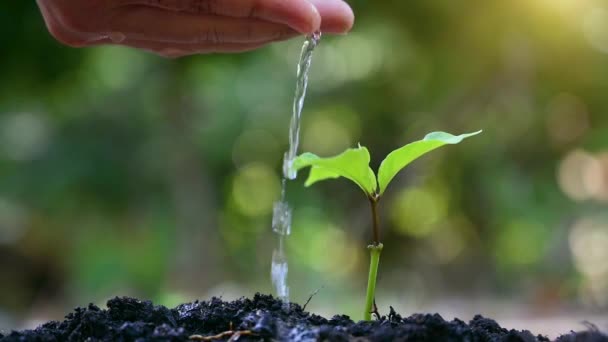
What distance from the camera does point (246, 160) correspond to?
4.22m

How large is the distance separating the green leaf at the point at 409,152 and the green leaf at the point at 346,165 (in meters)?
0.02

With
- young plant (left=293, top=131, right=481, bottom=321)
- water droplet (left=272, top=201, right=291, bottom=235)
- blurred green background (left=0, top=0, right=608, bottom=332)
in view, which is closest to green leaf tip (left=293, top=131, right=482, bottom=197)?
young plant (left=293, top=131, right=481, bottom=321)

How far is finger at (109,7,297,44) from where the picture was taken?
33.9 inches

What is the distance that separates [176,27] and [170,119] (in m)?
2.46

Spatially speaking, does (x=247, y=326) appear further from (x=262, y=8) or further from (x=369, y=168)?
(x=262, y=8)

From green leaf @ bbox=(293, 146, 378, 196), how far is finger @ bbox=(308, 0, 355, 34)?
0.31 metres

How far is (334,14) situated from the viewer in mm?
934

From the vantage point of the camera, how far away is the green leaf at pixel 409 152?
0.65m

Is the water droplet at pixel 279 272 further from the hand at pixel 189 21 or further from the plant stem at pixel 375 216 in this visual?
the hand at pixel 189 21

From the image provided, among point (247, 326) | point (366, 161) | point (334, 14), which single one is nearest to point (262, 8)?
point (334, 14)

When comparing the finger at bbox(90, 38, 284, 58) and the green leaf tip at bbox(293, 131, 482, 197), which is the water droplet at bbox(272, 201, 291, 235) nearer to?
the green leaf tip at bbox(293, 131, 482, 197)

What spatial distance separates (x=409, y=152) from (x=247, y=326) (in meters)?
0.26

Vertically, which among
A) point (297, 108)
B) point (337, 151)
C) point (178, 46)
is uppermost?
point (337, 151)

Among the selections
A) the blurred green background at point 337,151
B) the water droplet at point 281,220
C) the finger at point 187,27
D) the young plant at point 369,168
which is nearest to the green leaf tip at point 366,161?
the young plant at point 369,168
